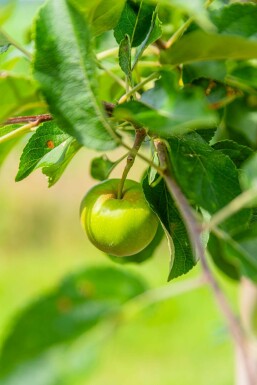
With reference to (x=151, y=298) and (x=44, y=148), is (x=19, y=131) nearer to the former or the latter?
(x=44, y=148)

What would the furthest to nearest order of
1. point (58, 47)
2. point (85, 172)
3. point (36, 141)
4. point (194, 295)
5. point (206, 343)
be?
point (85, 172) → point (194, 295) → point (206, 343) → point (36, 141) → point (58, 47)

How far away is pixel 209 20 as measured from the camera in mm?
485

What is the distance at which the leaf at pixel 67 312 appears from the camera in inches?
24.8

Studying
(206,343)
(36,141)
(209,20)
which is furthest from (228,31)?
(206,343)

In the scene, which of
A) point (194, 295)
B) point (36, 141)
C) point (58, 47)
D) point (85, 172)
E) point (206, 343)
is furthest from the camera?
point (85, 172)

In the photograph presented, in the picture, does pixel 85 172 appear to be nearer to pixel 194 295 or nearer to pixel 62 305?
pixel 194 295

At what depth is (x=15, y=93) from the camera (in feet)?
1.51

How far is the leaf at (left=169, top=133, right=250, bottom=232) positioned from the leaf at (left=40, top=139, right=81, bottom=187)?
8 cm

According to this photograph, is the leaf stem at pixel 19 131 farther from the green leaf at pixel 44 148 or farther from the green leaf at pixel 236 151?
the green leaf at pixel 236 151

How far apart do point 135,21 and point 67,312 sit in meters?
0.23

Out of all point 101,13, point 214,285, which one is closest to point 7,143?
point 101,13

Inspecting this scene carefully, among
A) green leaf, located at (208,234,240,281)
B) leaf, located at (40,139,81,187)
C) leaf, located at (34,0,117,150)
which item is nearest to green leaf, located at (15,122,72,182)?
leaf, located at (40,139,81,187)

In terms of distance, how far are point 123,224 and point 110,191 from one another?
0.16 ft

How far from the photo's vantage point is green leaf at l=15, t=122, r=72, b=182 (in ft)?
1.96
